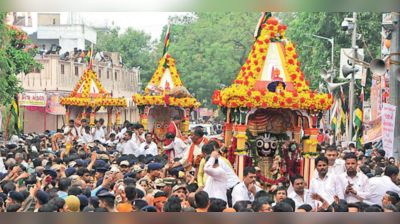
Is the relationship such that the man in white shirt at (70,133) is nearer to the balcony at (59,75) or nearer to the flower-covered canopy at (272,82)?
the flower-covered canopy at (272,82)

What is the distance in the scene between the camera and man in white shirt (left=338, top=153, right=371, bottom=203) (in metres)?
7.82

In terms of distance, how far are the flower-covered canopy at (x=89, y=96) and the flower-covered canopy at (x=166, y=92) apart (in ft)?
14.3

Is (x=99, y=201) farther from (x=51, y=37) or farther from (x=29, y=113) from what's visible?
(x=51, y=37)

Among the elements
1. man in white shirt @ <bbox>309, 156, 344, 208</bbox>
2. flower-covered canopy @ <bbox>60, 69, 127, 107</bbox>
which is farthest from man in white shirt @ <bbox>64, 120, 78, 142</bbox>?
man in white shirt @ <bbox>309, 156, 344, 208</bbox>

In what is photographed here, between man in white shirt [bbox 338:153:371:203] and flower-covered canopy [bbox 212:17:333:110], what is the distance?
1972 mm

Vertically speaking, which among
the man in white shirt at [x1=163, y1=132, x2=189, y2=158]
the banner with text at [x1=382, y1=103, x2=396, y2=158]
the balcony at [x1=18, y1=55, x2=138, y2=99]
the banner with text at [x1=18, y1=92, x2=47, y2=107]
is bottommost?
the man in white shirt at [x1=163, y1=132, x2=189, y2=158]

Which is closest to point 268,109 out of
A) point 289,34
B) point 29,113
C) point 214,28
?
point 29,113

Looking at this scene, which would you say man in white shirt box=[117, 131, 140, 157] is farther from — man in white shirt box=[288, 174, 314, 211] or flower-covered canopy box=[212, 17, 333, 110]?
man in white shirt box=[288, 174, 314, 211]

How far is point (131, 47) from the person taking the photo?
53.3 metres

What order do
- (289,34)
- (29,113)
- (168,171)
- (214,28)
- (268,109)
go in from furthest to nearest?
1. (214,28)
2. (289,34)
3. (29,113)
4. (268,109)
5. (168,171)

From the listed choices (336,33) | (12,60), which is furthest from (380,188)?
(336,33)

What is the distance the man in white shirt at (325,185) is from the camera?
740 cm

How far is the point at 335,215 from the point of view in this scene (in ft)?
10.4
